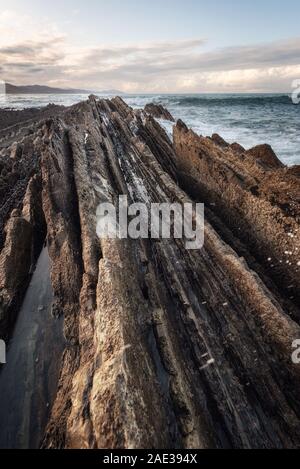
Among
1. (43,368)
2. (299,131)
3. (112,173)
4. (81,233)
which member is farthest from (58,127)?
(299,131)

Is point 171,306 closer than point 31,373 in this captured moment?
No

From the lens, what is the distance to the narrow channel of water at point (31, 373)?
337 centimetres

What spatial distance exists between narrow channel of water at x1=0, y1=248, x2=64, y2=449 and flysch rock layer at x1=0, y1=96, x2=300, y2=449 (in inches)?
9.4

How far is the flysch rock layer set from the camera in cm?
301

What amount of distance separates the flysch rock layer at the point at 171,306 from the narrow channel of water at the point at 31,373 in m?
0.24

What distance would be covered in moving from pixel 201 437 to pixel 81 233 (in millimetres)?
3656

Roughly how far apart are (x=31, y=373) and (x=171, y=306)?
201cm

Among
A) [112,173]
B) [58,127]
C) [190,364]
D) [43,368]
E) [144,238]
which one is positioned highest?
[58,127]

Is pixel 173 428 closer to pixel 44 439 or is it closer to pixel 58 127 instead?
pixel 44 439

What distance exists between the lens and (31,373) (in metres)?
4.00

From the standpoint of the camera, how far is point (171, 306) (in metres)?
4.58

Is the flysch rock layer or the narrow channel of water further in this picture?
the narrow channel of water

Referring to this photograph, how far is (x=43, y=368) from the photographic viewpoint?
159 inches

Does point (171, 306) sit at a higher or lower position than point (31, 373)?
higher
